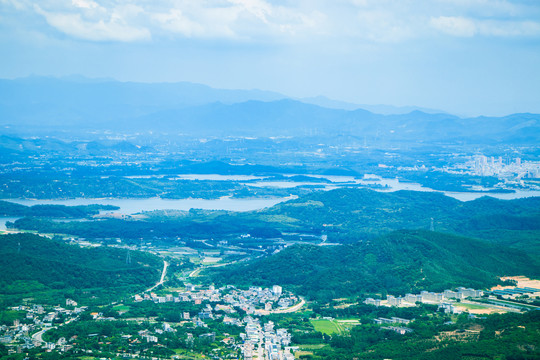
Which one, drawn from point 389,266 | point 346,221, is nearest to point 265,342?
point 389,266

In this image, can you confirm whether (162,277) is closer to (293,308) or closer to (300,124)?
(293,308)

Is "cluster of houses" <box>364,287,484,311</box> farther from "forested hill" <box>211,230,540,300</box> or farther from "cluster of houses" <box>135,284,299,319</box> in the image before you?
"cluster of houses" <box>135,284,299,319</box>

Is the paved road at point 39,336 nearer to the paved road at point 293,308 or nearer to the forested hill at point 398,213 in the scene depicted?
the paved road at point 293,308

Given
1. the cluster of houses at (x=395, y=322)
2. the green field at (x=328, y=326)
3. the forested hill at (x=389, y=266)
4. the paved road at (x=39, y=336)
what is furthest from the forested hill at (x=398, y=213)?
the paved road at (x=39, y=336)

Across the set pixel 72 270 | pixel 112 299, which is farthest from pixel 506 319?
pixel 72 270

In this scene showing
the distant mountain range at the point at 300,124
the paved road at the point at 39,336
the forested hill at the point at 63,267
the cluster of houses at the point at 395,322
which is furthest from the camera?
the distant mountain range at the point at 300,124

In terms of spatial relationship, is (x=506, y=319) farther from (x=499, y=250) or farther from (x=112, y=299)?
(x=112, y=299)
